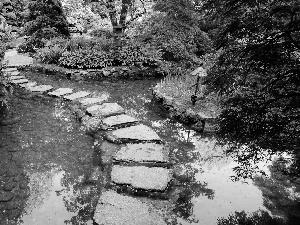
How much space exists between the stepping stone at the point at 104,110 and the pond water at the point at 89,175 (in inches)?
17.5

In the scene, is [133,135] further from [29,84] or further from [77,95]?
[29,84]

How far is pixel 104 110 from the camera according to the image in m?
6.02

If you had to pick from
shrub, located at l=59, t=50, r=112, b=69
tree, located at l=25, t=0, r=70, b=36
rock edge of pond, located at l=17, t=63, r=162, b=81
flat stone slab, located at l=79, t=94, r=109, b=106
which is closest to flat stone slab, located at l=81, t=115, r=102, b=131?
flat stone slab, located at l=79, t=94, r=109, b=106

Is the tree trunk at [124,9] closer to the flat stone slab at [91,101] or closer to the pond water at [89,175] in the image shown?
the flat stone slab at [91,101]

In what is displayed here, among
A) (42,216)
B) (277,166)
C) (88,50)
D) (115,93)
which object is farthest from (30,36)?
(277,166)

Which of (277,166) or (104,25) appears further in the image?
(104,25)

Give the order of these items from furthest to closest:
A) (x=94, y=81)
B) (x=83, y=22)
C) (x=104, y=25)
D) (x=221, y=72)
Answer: (x=83, y=22)
(x=104, y=25)
(x=94, y=81)
(x=221, y=72)

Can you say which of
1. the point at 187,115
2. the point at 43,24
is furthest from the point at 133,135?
the point at 43,24

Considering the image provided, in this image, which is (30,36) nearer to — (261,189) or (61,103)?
(61,103)

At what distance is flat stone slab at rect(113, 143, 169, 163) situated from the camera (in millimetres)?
4213

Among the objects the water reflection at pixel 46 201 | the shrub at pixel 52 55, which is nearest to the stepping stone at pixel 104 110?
the water reflection at pixel 46 201

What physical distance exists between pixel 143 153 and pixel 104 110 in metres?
2.06

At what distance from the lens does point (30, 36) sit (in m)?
13.1

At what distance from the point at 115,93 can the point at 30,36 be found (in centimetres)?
809
